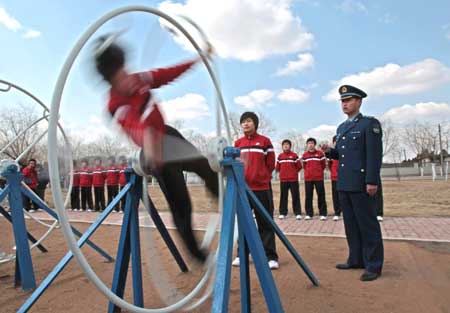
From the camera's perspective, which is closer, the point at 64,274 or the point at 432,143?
the point at 64,274

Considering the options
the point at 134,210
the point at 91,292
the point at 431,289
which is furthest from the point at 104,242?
the point at 431,289

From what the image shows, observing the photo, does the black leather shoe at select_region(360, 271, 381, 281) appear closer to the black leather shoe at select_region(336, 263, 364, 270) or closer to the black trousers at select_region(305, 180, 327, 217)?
the black leather shoe at select_region(336, 263, 364, 270)

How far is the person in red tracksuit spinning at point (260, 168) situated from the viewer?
406 centimetres

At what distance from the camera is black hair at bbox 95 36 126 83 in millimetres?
2127

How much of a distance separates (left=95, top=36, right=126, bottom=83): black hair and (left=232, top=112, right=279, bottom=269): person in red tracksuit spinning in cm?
208

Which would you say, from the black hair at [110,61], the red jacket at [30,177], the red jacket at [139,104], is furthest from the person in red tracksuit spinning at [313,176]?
the red jacket at [30,177]

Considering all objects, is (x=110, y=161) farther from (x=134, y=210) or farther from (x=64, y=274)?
(x=64, y=274)

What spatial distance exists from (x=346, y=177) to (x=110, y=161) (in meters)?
2.43

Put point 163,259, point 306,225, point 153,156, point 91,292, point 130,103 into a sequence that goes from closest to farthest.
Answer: point 130,103 → point 153,156 → point 91,292 → point 163,259 → point 306,225

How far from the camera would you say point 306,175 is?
7871mm

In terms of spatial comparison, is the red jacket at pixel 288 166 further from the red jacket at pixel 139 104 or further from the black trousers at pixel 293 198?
the red jacket at pixel 139 104

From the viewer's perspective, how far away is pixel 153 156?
2.56 meters

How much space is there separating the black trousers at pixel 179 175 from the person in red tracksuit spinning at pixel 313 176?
16.9 ft

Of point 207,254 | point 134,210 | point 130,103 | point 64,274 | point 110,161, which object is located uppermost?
point 130,103
